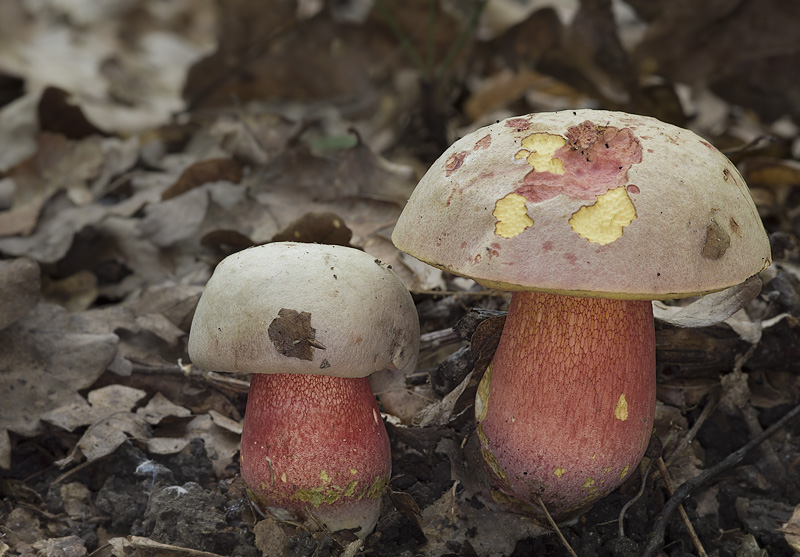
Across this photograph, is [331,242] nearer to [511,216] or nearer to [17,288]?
[17,288]

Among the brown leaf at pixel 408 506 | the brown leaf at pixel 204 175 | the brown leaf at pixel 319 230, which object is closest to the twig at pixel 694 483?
the brown leaf at pixel 408 506

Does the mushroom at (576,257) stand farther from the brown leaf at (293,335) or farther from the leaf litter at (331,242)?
the brown leaf at (293,335)

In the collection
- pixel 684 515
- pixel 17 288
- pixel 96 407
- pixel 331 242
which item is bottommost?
pixel 684 515

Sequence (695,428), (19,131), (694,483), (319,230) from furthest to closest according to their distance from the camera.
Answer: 1. (19,131)
2. (319,230)
3. (695,428)
4. (694,483)

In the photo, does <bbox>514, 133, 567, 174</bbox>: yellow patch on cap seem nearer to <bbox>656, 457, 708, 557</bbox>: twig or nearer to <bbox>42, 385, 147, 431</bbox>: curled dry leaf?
<bbox>656, 457, 708, 557</bbox>: twig

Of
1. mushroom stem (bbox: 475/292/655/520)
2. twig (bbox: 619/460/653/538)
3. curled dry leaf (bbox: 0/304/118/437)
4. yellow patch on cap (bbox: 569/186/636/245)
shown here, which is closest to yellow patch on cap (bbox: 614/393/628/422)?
mushroom stem (bbox: 475/292/655/520)

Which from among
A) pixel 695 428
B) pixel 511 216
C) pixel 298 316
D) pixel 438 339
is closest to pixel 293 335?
pixel 298 316

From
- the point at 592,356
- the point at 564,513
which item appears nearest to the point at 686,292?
the point at 592,356
